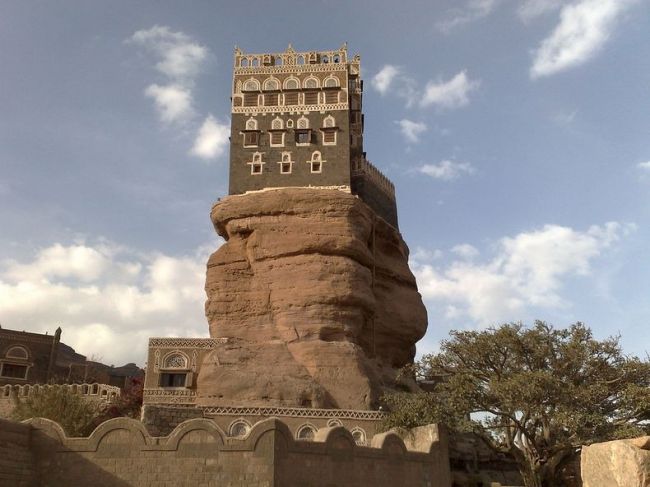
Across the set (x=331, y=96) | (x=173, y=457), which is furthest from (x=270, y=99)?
(x=173, y=457)

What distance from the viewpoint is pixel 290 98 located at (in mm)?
40281

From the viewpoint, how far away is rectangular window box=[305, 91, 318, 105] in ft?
131

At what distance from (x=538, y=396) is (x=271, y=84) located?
25552mm

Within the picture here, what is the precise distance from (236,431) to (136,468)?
9.68m

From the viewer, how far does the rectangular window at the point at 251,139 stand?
127 ft

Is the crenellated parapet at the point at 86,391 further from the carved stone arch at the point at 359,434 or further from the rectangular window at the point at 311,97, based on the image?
the rectangular window at the point at 311,97

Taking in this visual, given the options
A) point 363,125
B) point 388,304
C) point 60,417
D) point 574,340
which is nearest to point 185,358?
point 60,417

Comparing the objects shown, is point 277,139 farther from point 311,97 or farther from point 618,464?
point 618,464

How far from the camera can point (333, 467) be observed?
19.5m

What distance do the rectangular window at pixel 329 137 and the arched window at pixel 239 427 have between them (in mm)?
17899

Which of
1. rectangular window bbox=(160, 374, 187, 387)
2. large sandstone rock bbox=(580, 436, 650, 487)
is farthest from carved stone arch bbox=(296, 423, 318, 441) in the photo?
large sandstone rock bbox=(580, 436, 650, 487)

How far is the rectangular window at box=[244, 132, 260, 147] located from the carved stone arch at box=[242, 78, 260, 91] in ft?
11.1

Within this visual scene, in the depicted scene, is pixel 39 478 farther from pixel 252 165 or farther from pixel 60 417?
pixel 252 165

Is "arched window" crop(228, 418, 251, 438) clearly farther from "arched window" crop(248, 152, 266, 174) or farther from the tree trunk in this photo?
"arched window" crop(248, 152, 266, 174)
